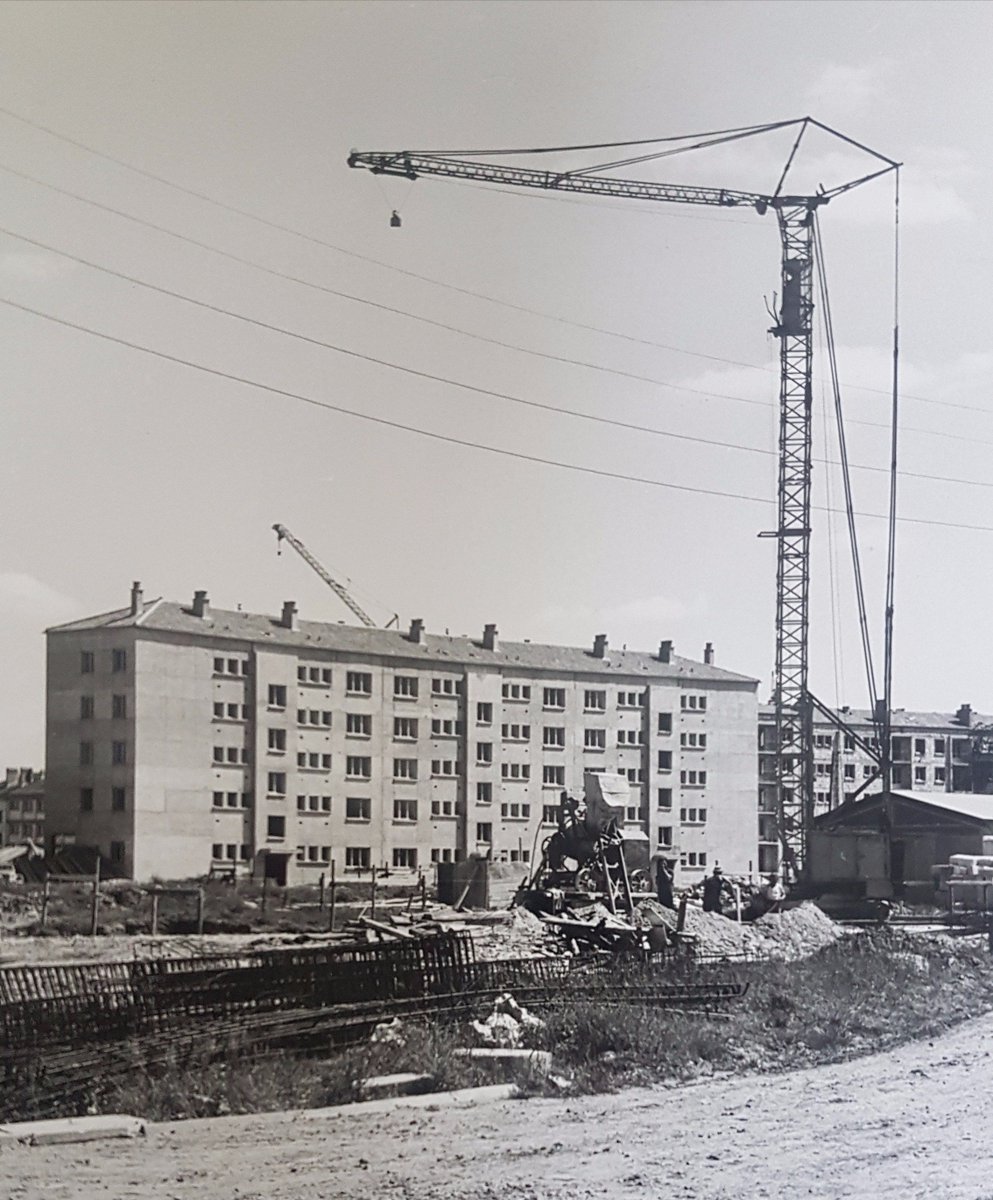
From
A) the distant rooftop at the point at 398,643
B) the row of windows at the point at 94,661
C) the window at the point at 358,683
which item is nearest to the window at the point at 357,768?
the window at the point at 358,683

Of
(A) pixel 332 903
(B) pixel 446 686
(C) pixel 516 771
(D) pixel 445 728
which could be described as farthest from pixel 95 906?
(C) pixel 516 771

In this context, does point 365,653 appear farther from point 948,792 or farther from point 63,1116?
point 948,792

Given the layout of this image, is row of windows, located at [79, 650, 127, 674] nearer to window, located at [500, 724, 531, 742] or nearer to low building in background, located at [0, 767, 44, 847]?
low building in background, located at [0, 767, 44, 847]

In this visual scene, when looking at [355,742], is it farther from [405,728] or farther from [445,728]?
[445,728]

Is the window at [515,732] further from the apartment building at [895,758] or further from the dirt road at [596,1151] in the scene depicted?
the dirt road at [596,1151]

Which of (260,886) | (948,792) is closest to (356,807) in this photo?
(260,886)

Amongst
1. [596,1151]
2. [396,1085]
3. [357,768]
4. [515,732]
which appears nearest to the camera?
[596,1151]

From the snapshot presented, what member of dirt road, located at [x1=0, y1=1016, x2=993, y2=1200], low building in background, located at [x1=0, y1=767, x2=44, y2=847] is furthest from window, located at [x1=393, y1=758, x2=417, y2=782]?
low building in background, located at [x1=0, y1=767, x2=44, y2=847]
